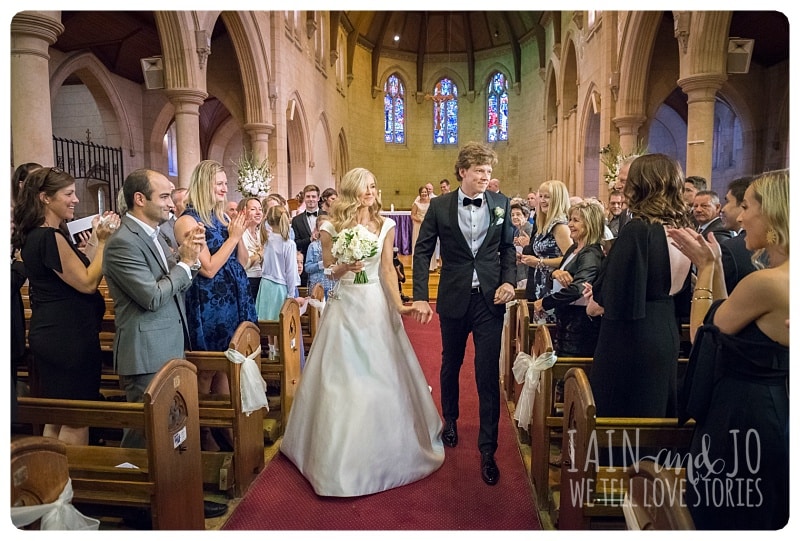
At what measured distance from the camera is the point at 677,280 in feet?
8.13

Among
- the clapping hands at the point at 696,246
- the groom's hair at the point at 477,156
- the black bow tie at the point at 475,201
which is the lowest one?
the clapping hands at the point at 696,246

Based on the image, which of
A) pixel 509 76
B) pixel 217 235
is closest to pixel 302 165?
pixel 509 76

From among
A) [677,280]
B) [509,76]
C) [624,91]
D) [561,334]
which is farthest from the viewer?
[509,76]

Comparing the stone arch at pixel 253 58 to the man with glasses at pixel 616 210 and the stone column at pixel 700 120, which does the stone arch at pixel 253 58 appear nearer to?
the stone column at pixel 700 120

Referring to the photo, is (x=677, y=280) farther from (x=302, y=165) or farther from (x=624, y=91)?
(x=302, y=165)

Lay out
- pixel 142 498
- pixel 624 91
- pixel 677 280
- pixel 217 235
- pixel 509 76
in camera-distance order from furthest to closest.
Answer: pixel 509 76, pixel 624 91, pixel 217 235, pixel 677 280, pixel 142 498

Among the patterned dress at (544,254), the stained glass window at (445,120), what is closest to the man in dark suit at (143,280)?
the patterned dress at (544,254)

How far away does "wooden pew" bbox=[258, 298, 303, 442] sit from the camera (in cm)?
375

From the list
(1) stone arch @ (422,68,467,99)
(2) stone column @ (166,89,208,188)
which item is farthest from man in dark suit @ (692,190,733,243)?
(1) stone arch @ (422,68,467,99)

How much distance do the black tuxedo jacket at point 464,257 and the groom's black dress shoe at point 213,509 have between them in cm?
148

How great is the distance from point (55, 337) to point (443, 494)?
81.4 inches

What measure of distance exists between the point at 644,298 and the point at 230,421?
2125mm

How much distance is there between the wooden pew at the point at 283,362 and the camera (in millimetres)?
3754

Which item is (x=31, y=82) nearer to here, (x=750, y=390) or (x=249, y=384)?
(x=249, y=384)
